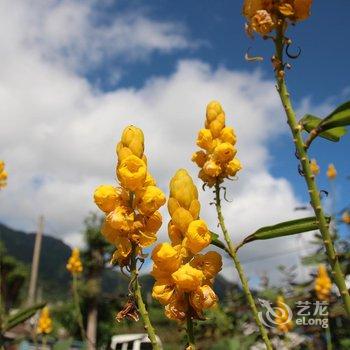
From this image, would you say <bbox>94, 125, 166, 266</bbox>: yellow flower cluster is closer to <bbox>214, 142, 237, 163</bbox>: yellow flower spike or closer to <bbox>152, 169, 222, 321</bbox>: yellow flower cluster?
<bbox>152, 169, 222, 321</bbox>: yellow flower cluster

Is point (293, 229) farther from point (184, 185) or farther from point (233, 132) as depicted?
point (233, 132)

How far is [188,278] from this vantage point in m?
1.27

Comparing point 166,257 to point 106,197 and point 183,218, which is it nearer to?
point 183,218

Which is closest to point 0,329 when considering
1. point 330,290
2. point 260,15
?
point 260,15

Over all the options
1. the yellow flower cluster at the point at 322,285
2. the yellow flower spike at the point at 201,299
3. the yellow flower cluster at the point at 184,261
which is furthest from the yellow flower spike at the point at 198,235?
the yellow flower cluster at the point at 322,285

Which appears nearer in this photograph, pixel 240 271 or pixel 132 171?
pixel 132 171

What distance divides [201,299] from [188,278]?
9cm

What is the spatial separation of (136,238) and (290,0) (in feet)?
2.94

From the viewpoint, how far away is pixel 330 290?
6223 mm

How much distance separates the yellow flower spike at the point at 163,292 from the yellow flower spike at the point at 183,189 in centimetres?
24

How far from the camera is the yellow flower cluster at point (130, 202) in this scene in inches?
56.2

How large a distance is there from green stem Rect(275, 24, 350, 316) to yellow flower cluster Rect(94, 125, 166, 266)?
1.53 feet

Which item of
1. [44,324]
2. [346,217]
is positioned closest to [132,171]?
[346,217]

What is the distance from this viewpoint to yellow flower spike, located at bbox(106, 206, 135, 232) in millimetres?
1416
